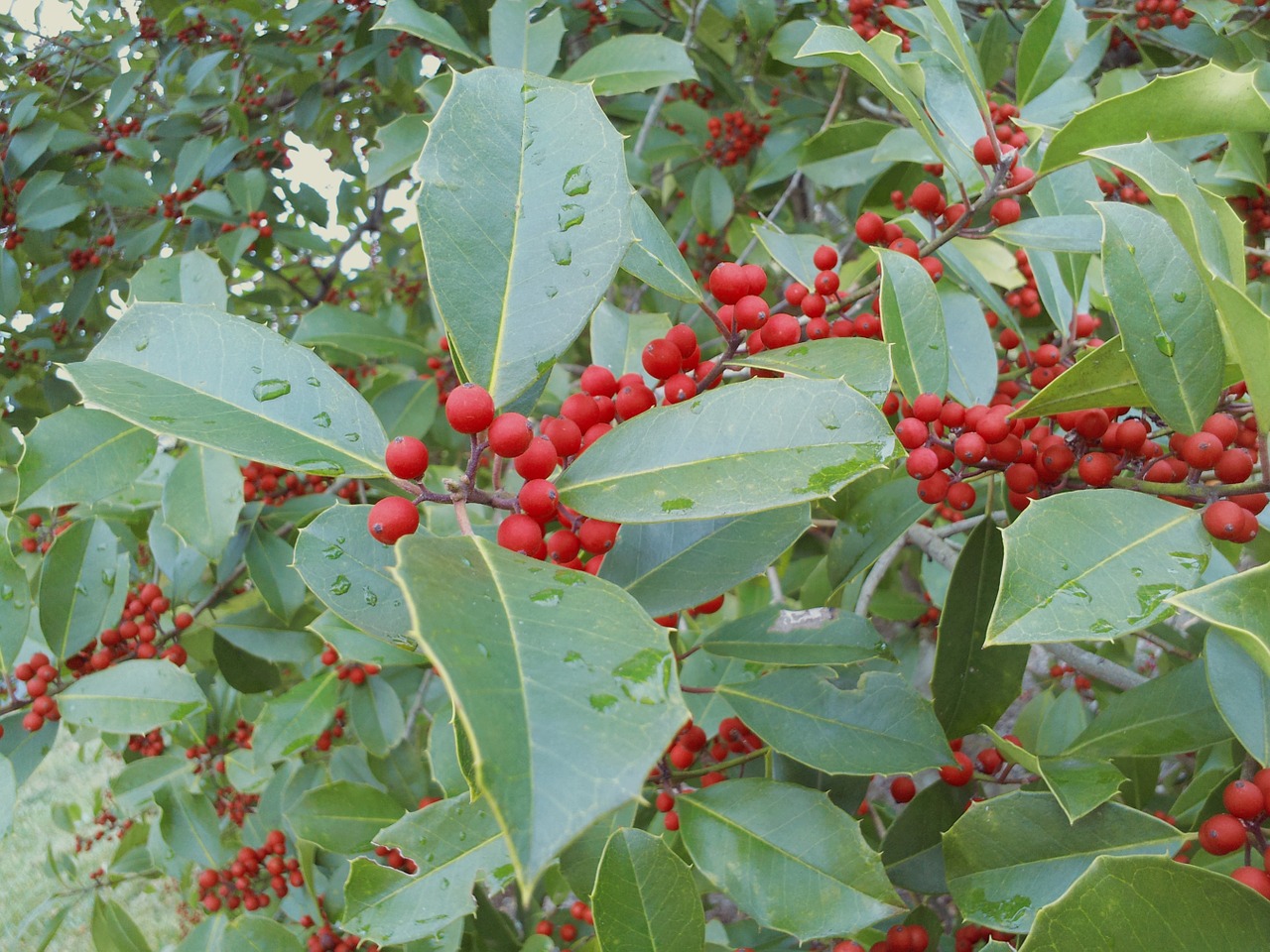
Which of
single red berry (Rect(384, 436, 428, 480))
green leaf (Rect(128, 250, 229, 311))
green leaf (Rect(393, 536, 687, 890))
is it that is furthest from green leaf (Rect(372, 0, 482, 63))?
green leaf (Rect(393, 536, 687, 890))

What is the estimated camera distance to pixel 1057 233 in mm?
1204

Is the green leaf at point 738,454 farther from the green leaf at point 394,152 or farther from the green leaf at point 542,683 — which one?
the green leaf at point 394,152

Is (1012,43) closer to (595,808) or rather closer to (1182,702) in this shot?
(1182,702)

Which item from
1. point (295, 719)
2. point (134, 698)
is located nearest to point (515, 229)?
point (134, 698)

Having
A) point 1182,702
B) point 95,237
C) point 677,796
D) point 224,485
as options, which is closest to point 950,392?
point 1182,702

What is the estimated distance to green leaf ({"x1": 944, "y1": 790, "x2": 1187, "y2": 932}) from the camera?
95cm

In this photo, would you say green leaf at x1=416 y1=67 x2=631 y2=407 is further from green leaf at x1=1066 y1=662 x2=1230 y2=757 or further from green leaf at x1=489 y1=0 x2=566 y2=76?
green leaf at x1=489 y1=0 x2=566 y2=76

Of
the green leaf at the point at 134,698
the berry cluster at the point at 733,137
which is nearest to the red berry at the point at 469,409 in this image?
the green leaf at the point at 134,698

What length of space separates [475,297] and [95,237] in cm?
322

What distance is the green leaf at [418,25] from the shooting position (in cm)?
182

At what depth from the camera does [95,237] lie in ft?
10.8

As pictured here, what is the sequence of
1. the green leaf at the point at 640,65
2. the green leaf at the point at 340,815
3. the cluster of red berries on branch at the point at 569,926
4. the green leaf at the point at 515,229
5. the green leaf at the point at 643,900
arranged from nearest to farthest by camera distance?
1. the green leaf at the point at 515,229
2. the green leaf at the point at 643,900
3. the green leaf at the point at 340,815
4. the cluster of red berries on branch at the point at 569,926
5. the green leaf at the point at 640,65

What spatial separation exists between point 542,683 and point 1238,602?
55cm

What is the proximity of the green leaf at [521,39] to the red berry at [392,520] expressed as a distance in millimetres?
1416
